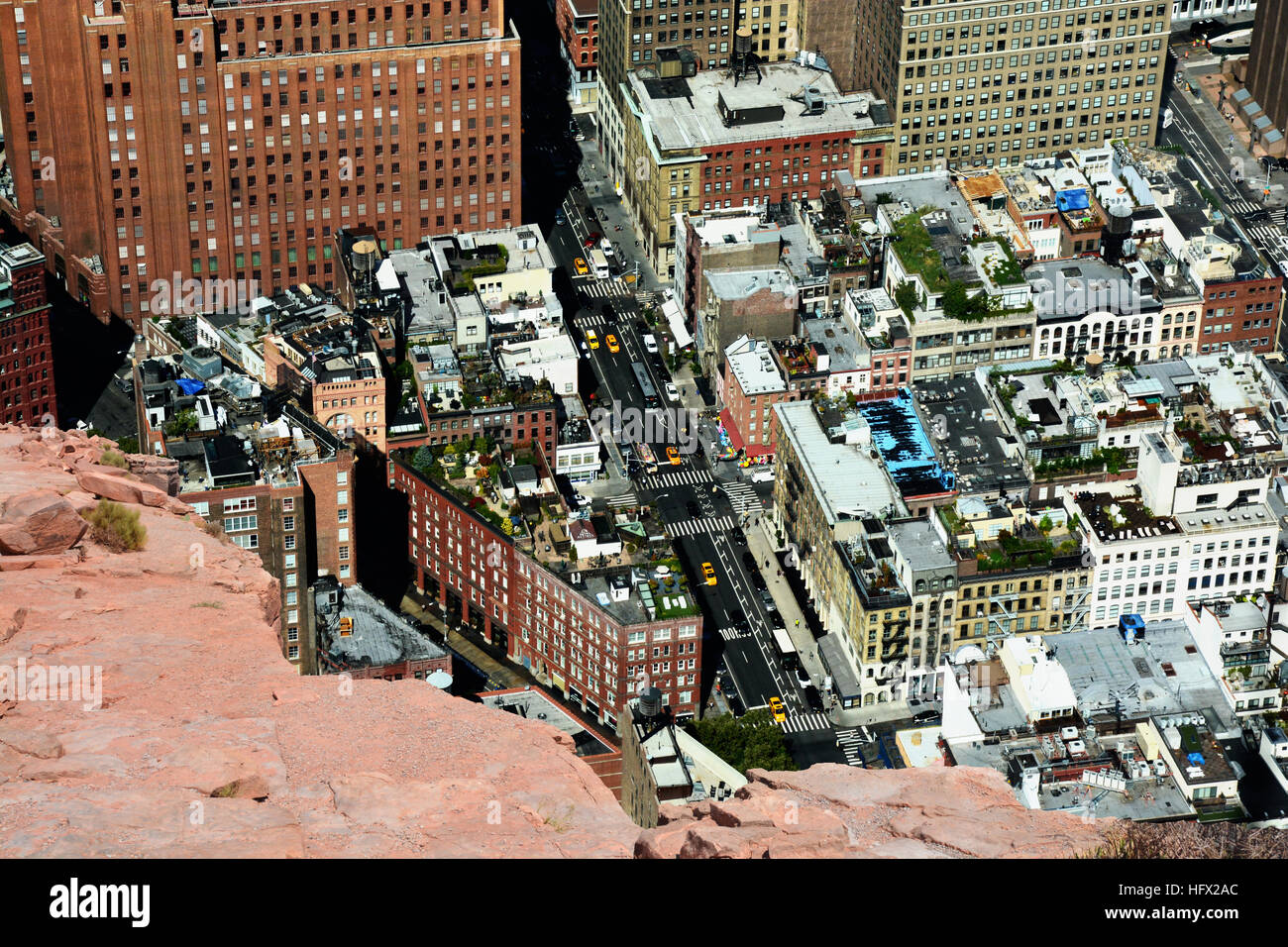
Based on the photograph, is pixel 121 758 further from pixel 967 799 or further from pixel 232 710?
pixel 967 799

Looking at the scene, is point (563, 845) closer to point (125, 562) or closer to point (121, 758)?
point (121, 758)

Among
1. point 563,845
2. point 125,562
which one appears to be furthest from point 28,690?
point 563,845
